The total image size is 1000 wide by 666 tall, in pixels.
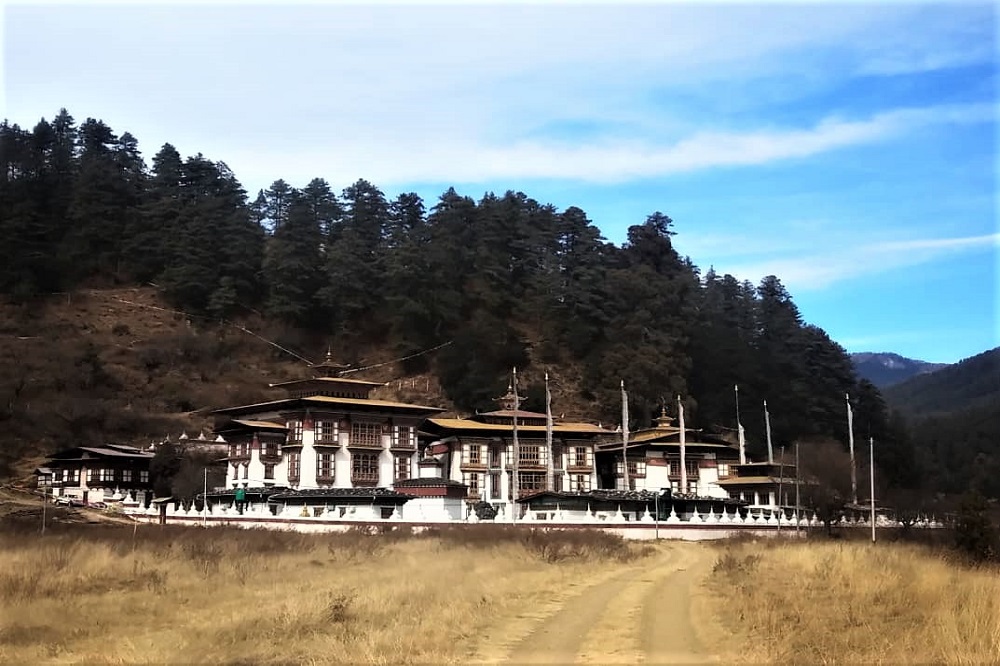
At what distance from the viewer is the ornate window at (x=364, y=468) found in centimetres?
7706

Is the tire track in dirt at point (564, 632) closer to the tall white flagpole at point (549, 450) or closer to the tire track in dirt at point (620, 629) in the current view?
the tire track in dirt at point (620, 629)

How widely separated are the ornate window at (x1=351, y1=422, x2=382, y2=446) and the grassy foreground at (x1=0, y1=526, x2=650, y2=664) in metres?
33.7

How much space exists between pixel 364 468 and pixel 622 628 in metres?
59.5

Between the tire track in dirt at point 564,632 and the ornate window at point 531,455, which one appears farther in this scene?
the ornate window at point 531,455

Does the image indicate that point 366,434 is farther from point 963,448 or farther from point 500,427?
point 963,448

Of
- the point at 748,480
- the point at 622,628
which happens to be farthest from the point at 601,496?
the point at 622,628

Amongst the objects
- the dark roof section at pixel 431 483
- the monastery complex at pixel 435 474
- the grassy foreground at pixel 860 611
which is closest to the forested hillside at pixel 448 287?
the monastery complex at pixel 435 474

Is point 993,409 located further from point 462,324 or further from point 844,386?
point 462,324

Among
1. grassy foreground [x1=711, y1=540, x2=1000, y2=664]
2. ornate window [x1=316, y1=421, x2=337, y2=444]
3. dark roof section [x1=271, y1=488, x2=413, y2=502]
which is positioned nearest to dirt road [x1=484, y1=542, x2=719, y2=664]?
grassy foreground [x1=711, y1=540, x2=1000, y2=664]

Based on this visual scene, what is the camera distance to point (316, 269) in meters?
124

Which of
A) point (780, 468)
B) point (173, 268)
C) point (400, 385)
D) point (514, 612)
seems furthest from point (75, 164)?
point (514, 612)

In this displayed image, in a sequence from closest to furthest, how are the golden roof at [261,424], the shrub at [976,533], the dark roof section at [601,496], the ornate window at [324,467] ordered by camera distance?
1. the shrub at [976,533]
2. the dark roof section at [601,496]
3. the golden roof at [261,424]
4. the ornate window at [324,467]

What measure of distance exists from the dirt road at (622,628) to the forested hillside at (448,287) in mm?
73374

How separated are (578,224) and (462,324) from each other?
2855cm
